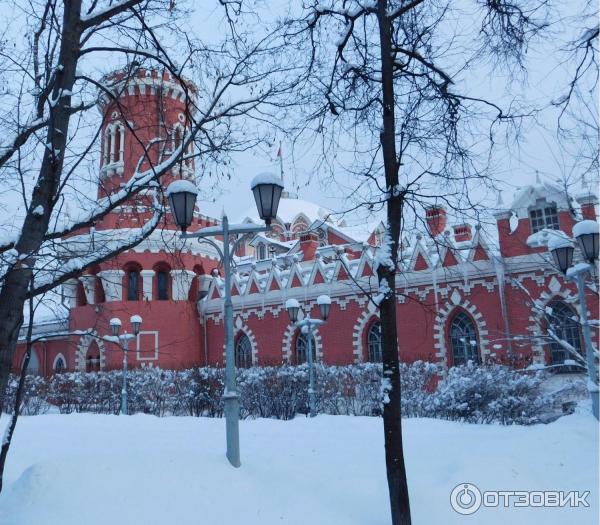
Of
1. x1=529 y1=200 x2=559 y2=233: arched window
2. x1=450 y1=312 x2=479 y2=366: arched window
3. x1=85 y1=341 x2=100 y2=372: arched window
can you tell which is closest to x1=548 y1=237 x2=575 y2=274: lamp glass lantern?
x1=529 y1=200 x2=559 y2=233: arched window

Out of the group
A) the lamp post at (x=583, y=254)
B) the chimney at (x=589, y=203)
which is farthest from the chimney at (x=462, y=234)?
the lamp post at (x=583, y=254)

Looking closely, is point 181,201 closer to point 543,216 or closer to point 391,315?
point 391,315

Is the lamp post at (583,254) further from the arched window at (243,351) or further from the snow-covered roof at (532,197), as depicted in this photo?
the arched window at (243,351)

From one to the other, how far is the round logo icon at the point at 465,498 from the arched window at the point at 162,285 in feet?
78.8

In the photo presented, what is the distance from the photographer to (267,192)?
655cm

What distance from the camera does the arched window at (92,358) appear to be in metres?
27.8

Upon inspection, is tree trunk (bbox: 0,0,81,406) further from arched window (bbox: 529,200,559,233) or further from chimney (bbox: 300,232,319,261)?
chimney (bbox: 300,232,319,261)

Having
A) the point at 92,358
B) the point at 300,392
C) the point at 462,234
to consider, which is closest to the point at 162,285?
the point at 92,358

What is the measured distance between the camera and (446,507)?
6.04 metres

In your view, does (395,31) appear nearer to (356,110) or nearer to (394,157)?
(356,110)

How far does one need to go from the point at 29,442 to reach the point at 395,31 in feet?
30.2

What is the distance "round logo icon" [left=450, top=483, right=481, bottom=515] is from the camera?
5930 mm

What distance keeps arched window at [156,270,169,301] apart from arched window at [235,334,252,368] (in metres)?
4.63

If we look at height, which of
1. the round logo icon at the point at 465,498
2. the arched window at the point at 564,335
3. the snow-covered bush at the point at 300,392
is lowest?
the round logo icon at the point at 465,498
